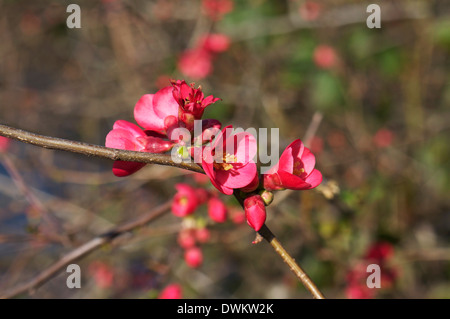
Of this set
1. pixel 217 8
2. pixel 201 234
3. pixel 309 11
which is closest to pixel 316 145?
pixel 309 11

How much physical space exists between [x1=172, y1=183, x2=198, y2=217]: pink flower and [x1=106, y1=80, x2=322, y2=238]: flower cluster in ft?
1.51

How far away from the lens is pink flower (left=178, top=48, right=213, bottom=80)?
241cm

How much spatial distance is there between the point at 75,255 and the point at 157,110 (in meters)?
0.52

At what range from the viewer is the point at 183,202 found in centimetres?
113

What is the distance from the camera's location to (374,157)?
2.13m

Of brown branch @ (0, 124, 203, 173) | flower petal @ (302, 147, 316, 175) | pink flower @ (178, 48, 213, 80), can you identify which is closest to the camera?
brown branch @ (0, 124, 203, 173)

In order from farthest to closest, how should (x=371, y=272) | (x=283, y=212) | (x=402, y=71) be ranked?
(x=402, y=71), (x=283, y=212), (x=371, y=272)

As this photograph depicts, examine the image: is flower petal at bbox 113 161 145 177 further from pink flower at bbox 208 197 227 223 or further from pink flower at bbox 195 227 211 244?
pink flower at bbox 195 227 211 244

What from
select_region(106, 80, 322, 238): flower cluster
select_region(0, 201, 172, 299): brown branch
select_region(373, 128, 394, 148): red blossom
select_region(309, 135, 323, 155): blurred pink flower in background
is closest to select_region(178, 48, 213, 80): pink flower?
select_region(309, 135, 323, 155): blurred pink flower in background

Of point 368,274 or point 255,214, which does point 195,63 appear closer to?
point 368,274
